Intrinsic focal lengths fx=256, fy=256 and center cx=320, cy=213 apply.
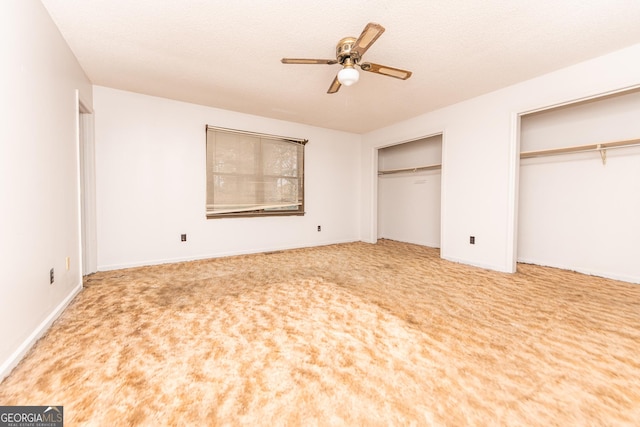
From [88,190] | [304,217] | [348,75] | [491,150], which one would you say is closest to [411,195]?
[491,150]

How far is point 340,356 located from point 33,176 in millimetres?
2331

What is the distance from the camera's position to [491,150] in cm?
352

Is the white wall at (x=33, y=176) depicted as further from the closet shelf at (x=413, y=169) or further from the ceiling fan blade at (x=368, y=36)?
the closet shelf at (x=413, y=169)

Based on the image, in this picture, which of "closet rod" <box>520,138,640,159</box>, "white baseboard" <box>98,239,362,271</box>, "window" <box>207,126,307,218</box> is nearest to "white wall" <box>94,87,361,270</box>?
"white baseboard" <box>98,239,362,271</box>

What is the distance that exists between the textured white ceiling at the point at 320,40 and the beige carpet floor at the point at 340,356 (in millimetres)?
2399

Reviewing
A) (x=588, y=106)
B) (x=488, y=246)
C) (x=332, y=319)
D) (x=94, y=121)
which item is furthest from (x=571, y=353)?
(x=94, y=121)

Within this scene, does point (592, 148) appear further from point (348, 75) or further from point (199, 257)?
point (199, 257)

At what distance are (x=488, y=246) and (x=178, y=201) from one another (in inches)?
178

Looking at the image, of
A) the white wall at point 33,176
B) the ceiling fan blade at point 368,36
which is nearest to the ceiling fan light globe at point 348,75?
the ceiling fan blade at point 368,36

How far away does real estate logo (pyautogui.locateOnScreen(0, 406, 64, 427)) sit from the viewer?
1082 mm

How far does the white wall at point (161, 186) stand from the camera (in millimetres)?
3402

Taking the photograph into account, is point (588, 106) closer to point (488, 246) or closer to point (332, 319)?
point (488, 246)

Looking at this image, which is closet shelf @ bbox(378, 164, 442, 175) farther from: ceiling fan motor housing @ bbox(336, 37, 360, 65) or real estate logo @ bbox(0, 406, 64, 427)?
real estate logo @ bbox(0, 406, 64, 427)

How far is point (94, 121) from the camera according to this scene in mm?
3283
